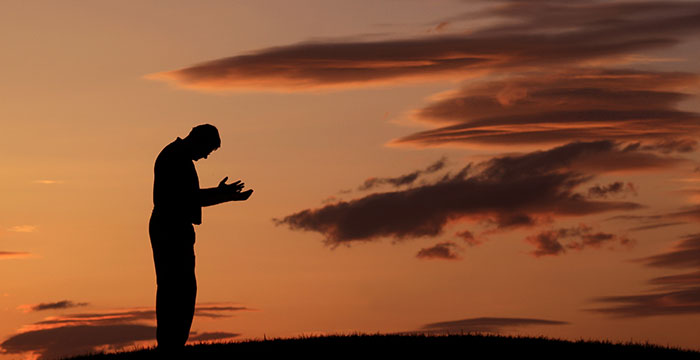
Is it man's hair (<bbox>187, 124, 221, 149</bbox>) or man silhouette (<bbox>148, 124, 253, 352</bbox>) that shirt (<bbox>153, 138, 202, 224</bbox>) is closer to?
man silhouette (<bbox>148, 124, 253, 352</bbox>)

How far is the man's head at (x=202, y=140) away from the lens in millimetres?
16266

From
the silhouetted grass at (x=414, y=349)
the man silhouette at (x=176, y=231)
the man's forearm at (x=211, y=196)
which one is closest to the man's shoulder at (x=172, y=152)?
the man silhouette at (x=176, y=231)

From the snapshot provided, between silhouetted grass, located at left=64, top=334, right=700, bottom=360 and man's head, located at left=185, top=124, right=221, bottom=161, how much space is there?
4117 millimetres

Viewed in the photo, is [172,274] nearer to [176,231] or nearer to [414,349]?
[176,231]

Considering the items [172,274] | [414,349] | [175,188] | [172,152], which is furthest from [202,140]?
[414,349]

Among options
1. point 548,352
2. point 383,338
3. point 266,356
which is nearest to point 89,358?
point 266,356

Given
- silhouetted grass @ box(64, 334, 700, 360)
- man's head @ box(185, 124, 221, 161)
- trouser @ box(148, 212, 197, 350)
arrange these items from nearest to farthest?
trouser @ box(148, 212, 197, 350) < man's head @ box(185, 124, 221, 161) < silhouetted grass @ box(64, 334, 700, 360)

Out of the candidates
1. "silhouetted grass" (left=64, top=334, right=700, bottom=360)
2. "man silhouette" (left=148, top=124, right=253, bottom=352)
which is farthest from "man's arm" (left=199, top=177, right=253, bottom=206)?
"silhouetted grass" (left=64, top=334, right=700, bottom=360)

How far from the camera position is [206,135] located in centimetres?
1630

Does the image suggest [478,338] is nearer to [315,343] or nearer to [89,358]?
[315,343]

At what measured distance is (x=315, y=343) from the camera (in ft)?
69.1

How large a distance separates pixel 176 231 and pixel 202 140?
5.05 feet

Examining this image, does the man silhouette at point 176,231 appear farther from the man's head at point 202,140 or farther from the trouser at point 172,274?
the man's head at point 202,140

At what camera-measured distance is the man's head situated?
53.4 ft
